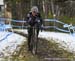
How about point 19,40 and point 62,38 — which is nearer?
point 19,40

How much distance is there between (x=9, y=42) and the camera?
1165cm

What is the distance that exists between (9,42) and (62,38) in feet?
7.30

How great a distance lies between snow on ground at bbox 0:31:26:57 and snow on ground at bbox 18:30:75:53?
515 mm

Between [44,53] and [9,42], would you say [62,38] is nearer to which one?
[9,42]

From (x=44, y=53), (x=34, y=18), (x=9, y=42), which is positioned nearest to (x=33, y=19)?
(x=34, y=18)

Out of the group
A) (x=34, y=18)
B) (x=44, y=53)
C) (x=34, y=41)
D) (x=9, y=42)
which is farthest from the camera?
(x=9, y=42)

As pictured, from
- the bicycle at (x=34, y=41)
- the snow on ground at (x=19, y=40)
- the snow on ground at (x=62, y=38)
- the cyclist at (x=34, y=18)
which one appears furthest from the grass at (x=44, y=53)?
the cyclist at (x=34, y=18)

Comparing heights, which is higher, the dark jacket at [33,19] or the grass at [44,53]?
the dark jacket at [33,19]

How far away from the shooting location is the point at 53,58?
31.4 ft

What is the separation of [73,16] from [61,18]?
44 centimetres

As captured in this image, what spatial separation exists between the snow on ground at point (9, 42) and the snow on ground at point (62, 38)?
0.52 m

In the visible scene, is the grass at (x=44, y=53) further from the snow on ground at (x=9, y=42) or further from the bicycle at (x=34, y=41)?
the snow on ground at (x=9, y=42)

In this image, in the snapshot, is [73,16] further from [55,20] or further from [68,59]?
[68,59]

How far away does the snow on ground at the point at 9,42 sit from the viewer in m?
10.3
